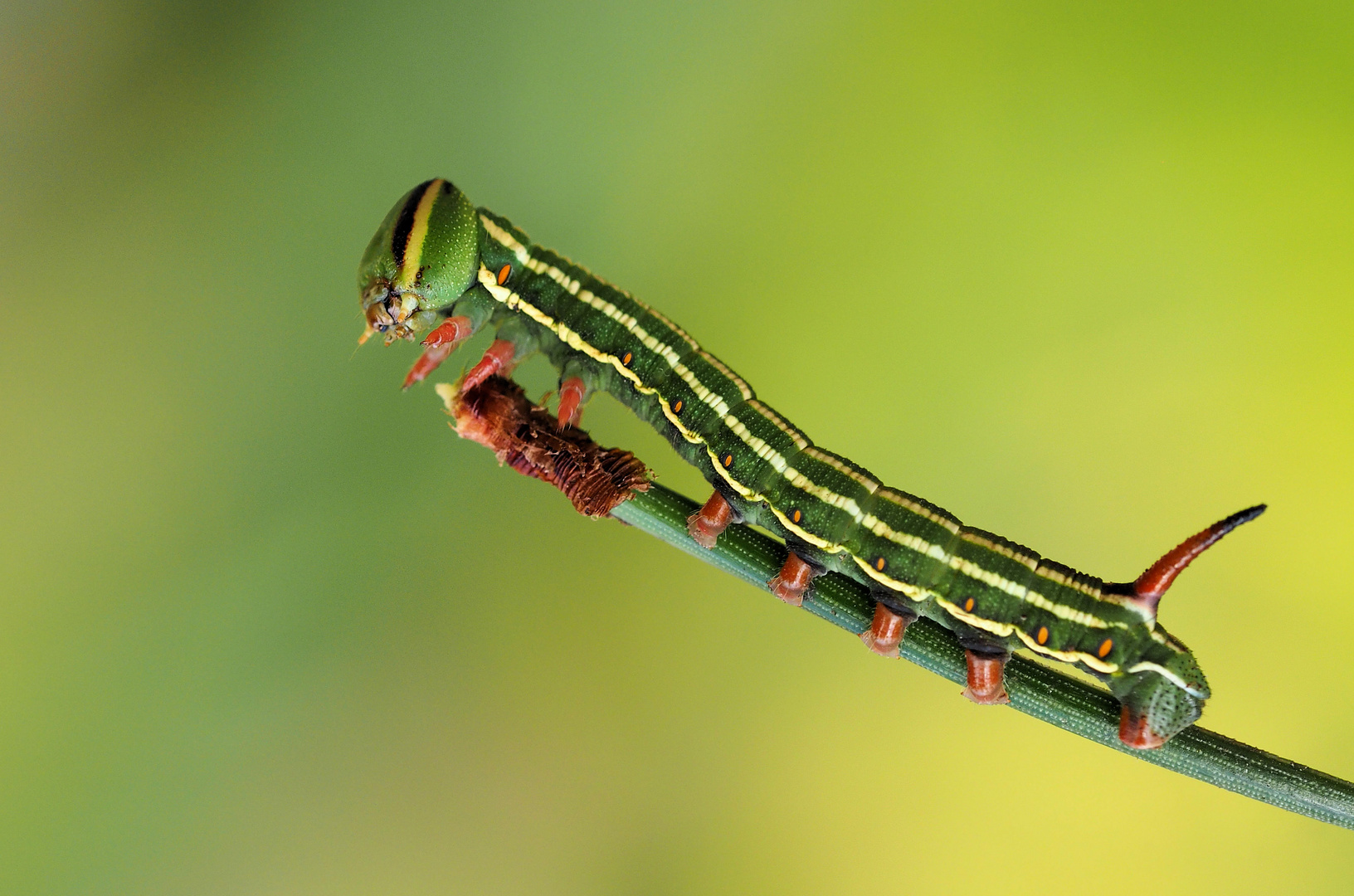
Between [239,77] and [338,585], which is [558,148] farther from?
[338,585]

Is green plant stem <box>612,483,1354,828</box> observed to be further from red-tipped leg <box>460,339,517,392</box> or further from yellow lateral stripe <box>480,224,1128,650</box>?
red-tipped leg <box>460,339,517,392</box>

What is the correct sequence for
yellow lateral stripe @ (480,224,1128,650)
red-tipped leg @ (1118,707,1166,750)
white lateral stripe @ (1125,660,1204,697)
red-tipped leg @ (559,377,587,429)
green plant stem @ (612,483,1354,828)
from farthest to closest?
red-tipped leg @ (559,377,587,429)
yellow lateral stripe @ (480,224,1128,650)
white lateral stripe @ (1125,660,1204,697)
red-tipped leg @ (1118,707,1166,750)
green plant stem @ (612,483,1354,828)

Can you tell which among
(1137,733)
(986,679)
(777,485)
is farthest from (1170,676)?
(777,485)

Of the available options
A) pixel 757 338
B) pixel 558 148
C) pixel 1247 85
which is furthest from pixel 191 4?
pixel 1247 85

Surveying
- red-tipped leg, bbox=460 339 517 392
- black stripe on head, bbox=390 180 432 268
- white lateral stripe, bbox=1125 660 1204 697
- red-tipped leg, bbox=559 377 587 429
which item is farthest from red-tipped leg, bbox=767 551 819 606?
black stripe on head, bbox=390 180 432 268

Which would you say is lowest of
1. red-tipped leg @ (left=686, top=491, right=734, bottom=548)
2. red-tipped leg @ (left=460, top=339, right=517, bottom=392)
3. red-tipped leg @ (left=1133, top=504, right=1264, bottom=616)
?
red-tipped leg @ (left=686, top=491, right=734, bottom=548)

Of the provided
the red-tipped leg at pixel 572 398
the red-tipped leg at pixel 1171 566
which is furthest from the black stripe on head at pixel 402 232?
the red-tipped leg at pixel 1171 566
